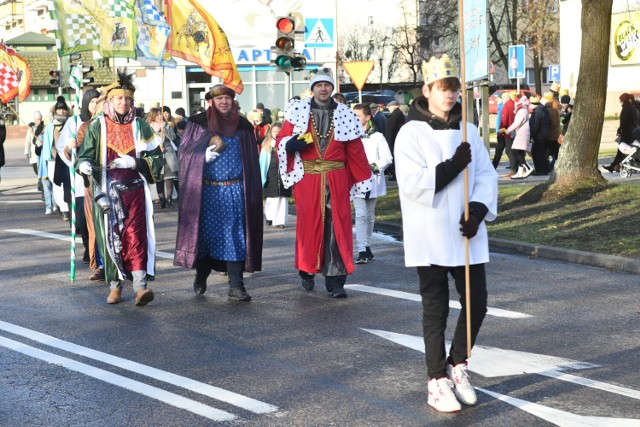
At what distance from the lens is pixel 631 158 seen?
21.6 m

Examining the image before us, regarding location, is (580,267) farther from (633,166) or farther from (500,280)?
(633,166)

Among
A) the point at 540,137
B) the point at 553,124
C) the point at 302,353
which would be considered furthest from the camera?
the point at 553,124

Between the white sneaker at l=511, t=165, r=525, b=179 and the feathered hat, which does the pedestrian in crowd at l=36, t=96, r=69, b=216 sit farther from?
A: the white sneaker at l=511, t=165, r=525, b=179

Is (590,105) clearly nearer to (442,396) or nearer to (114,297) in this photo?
(114,297)

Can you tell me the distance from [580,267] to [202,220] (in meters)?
4.13

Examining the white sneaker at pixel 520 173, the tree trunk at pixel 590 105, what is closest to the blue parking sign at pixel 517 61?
the white sneaker at pixel 520 173

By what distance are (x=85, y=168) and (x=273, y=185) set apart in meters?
7.35

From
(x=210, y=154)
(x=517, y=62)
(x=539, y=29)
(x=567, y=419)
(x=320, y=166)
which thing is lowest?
(x=567, y=419)

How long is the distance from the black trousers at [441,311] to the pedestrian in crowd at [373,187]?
20.0ft

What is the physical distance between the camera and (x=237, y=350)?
7.82 m

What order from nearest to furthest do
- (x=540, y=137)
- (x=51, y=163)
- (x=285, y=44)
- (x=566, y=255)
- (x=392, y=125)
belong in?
(x=566, y=255), (x=51, y=163), (x=285, y=44), (x=392, y=125), (x=540, y=137)

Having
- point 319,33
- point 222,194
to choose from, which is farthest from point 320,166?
point 319,33

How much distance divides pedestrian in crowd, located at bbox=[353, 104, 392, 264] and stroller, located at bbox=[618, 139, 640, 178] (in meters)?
8.90

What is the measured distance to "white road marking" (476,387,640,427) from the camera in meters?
5.68
